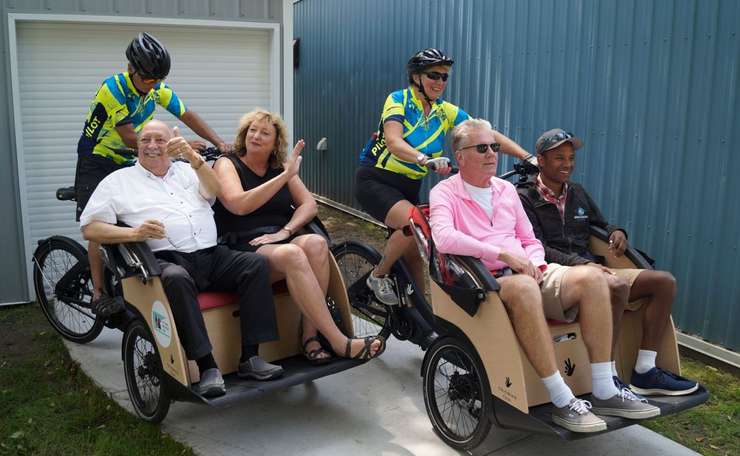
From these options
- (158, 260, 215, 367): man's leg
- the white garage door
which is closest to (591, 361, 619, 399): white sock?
(158, 260, 215, 367): man's leg

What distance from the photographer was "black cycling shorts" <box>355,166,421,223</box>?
431 cm

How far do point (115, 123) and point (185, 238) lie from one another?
118cm

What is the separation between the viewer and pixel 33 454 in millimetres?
3477

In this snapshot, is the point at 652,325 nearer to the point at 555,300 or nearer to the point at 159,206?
the point at 555,300

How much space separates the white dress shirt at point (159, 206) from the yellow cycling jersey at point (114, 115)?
58 cm

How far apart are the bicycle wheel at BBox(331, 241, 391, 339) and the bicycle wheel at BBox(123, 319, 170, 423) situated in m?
1.38

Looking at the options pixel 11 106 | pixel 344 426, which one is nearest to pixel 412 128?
pixel 344 426

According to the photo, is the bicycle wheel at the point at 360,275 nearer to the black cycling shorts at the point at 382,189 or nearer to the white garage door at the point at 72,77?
the black cycling shorts at the point at 382,189

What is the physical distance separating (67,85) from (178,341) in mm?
3607

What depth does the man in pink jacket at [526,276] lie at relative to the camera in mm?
3041

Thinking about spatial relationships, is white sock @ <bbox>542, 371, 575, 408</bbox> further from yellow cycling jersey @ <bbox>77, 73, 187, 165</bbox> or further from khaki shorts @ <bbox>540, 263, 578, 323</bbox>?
yellow cycling jersey @ <bbox>77, 73, 187, 165</bbox>

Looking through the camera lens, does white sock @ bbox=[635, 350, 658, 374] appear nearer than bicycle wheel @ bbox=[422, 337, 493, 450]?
No

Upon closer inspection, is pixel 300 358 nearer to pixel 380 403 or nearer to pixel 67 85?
pixel 380 403

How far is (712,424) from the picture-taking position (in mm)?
3844
